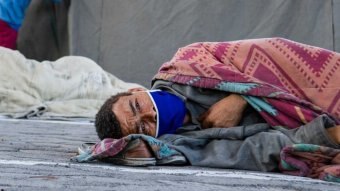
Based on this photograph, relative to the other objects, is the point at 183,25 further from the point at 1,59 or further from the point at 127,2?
the point at 1,59

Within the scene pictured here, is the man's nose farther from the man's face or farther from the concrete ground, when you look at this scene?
the concrete ground

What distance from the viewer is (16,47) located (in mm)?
4996

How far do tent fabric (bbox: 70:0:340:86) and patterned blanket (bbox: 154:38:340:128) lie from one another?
88.9 inches

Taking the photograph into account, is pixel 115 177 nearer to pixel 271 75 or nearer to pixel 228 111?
pixel 228 111

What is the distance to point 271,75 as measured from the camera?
6.07 feet

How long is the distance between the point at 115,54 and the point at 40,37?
752 millimetres

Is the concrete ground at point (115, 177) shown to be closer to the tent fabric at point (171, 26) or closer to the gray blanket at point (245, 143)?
the gray blanket at point (245, 143)

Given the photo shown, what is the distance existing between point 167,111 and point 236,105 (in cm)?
21

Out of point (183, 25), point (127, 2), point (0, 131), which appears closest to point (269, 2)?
point (183, 25)

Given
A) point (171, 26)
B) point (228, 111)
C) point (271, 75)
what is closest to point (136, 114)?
point (228, 111)

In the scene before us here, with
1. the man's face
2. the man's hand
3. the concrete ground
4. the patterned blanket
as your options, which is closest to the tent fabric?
the patterned blanket

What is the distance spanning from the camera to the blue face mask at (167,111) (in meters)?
1.82

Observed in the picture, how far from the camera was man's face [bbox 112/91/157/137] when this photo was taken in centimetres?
177

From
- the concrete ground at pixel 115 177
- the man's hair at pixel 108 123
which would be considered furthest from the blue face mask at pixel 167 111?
the concrete ground at pixel 115 177
